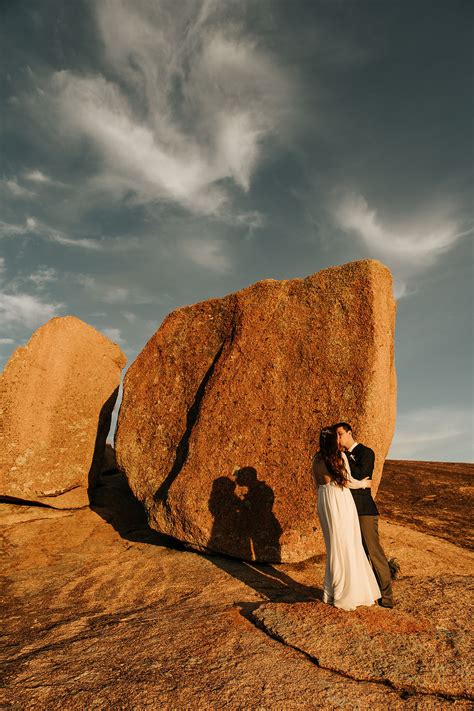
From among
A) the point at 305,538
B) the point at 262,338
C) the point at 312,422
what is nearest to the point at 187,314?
the point at 262,338

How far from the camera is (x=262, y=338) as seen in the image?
812cm

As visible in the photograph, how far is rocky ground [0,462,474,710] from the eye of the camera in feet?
11.5

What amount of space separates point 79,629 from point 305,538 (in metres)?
3.19

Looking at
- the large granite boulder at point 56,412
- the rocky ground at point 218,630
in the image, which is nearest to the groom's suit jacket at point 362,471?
the rocky ground at point 218,630

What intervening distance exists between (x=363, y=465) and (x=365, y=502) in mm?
465

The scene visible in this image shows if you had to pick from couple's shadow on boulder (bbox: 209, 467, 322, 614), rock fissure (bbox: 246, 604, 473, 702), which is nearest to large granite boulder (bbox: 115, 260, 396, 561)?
couple's shadow on boulder (bbox: 209, 467, 322, 614)

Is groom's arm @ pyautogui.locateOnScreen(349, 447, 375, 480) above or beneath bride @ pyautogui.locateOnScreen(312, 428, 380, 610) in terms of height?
above

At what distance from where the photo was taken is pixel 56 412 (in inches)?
394

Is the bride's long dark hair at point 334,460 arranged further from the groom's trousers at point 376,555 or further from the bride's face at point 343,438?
the groom's trousers at point 376,555

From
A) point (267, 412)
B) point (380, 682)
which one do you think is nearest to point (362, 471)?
point (380, 682)

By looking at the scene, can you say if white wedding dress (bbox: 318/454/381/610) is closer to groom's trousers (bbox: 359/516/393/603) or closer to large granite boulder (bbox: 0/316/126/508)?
groom's trousers (bbox: 359/516/393/603)

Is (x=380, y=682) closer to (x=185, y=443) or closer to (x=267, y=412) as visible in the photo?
(x=267, y=412)

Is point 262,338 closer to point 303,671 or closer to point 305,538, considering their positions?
point 305,538

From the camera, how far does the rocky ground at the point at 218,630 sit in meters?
3.50
